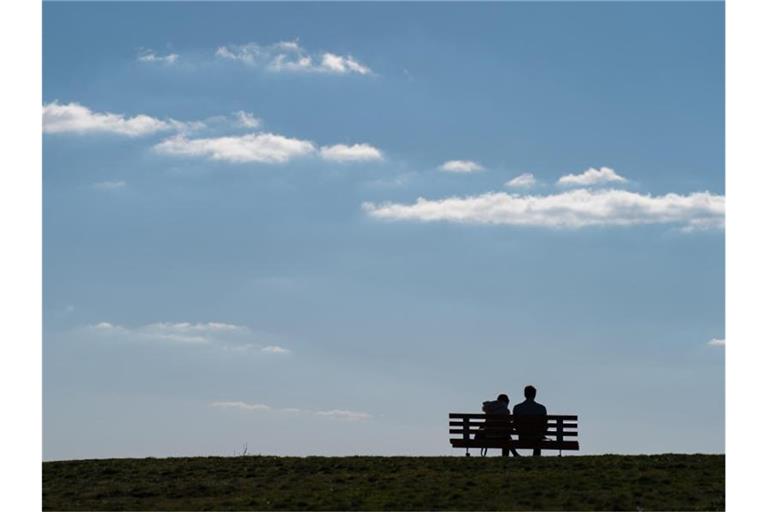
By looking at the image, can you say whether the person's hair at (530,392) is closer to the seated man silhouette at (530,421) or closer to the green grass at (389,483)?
the seated man silhouette at (530,421)

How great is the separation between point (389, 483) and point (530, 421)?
6.42 meters

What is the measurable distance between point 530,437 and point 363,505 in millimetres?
8339

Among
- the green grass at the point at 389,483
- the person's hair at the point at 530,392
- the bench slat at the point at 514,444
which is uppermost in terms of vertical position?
the person's hair at the point at 530,392

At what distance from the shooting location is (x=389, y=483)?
993 inches

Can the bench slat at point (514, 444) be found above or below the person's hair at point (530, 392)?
below

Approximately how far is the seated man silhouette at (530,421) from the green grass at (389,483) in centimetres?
292

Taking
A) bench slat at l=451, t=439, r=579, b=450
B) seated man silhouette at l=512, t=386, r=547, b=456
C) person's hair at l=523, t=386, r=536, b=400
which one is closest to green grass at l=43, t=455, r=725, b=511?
bench slat at l=451, t=439, r=579, b=450

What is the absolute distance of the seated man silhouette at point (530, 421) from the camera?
3052 cm

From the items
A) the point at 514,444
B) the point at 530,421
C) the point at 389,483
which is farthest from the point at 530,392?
the point at 389,483

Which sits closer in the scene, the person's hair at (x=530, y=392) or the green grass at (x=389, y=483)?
the green grass at (x=389, y=483)

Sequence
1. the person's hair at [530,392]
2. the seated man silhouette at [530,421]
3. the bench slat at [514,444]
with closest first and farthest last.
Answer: the bench slat at [514,444] < the seated man silhouette at [530,421] < the person's hair at [530,392]

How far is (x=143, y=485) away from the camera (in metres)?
25.8

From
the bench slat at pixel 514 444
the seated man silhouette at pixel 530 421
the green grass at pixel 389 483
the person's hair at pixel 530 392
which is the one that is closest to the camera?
the green grass at pixel 389 483

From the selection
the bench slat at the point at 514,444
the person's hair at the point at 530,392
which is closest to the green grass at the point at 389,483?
the bench slat at the point at 514,444
